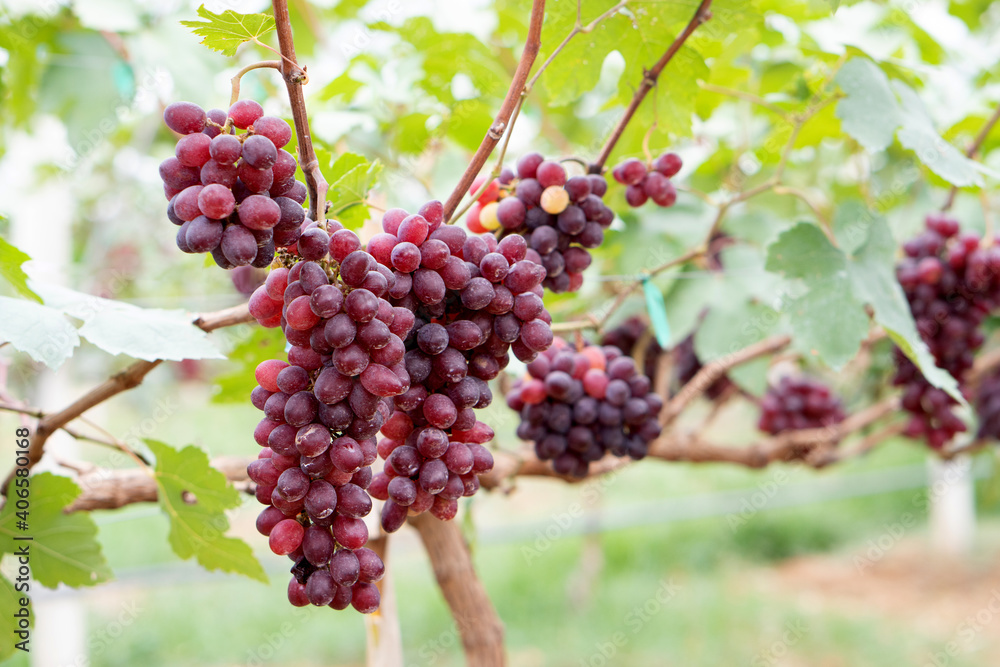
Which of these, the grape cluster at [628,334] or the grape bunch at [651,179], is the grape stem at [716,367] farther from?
the grape bunch at [651,179]

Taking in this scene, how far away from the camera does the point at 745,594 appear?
11.1ft

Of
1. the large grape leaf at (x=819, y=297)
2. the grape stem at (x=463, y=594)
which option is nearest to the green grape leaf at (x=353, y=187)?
the grape stem at (x=463, y=594)

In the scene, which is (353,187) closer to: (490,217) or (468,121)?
(490,217)

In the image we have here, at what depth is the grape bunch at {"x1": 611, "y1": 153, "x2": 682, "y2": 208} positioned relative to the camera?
785mm

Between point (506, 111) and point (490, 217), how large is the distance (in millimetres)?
148

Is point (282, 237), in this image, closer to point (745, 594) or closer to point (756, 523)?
point (745, 594)

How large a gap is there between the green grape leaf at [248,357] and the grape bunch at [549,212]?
0.38m

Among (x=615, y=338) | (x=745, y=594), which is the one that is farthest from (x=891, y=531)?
(x=615, y=338)

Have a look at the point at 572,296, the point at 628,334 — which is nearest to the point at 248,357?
the point at 572,296

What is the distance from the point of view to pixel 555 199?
0.69 metres

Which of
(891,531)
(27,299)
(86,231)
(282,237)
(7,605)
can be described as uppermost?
(86,231)

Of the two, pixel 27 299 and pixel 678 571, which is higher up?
pixel 27 299

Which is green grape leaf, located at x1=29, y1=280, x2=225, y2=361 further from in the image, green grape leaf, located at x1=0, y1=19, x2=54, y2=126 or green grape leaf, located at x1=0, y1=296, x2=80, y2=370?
green grape leaf, located at x1=0, y1=19, x2=54, y2=126

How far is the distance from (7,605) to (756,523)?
3997 mm
